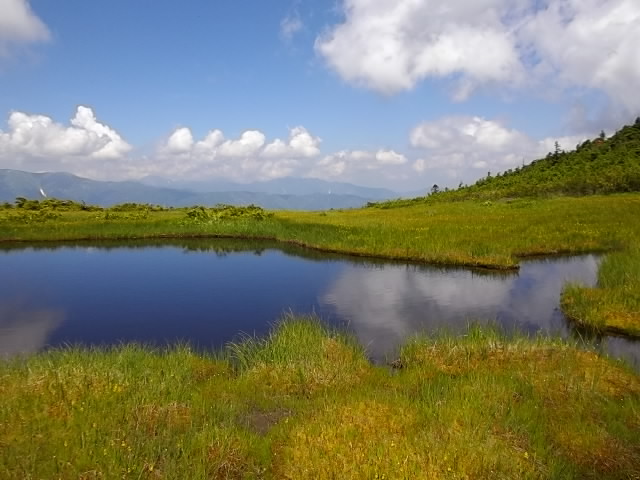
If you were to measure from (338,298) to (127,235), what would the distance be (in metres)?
33.0

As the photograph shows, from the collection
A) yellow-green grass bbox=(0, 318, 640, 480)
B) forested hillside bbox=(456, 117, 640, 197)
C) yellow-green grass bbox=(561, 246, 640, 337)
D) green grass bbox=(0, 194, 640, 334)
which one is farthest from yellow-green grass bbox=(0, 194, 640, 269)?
yellow-green grass bbox=(0, 318, 640, 480)

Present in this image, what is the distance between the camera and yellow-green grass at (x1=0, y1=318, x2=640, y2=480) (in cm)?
776

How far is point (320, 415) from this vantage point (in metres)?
9.73

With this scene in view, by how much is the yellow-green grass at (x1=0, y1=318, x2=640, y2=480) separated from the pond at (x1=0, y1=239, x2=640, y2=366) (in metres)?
4.00

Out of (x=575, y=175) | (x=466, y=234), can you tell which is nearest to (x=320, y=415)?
(x=466, y=234)

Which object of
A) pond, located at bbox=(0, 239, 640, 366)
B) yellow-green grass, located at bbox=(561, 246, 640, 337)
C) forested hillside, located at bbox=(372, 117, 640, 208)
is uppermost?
forested hillside, located at bbox=(372, 117, 640, 208)

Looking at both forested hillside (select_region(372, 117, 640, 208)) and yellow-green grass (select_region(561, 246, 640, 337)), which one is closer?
yellow-green grass (select_region(561, 246, 640, 337))

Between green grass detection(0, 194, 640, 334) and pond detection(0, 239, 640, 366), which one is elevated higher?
green grass detection(0, 194, 640, 334)

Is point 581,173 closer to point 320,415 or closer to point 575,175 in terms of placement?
point 575,175

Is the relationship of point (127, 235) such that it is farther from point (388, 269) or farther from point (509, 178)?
point (509, 178)

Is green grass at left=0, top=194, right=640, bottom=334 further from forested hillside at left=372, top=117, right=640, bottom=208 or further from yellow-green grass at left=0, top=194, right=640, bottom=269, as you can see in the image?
forested hillside at left=372, top=117, right=640, bottom=208

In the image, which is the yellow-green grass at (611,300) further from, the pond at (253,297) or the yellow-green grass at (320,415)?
the yellow-green grass at (320,415)

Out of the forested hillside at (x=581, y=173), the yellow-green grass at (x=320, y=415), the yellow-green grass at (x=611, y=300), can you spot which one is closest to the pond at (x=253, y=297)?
the yellow-green grass at (x=611, y=300)

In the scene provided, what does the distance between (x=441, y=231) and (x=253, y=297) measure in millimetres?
21544
